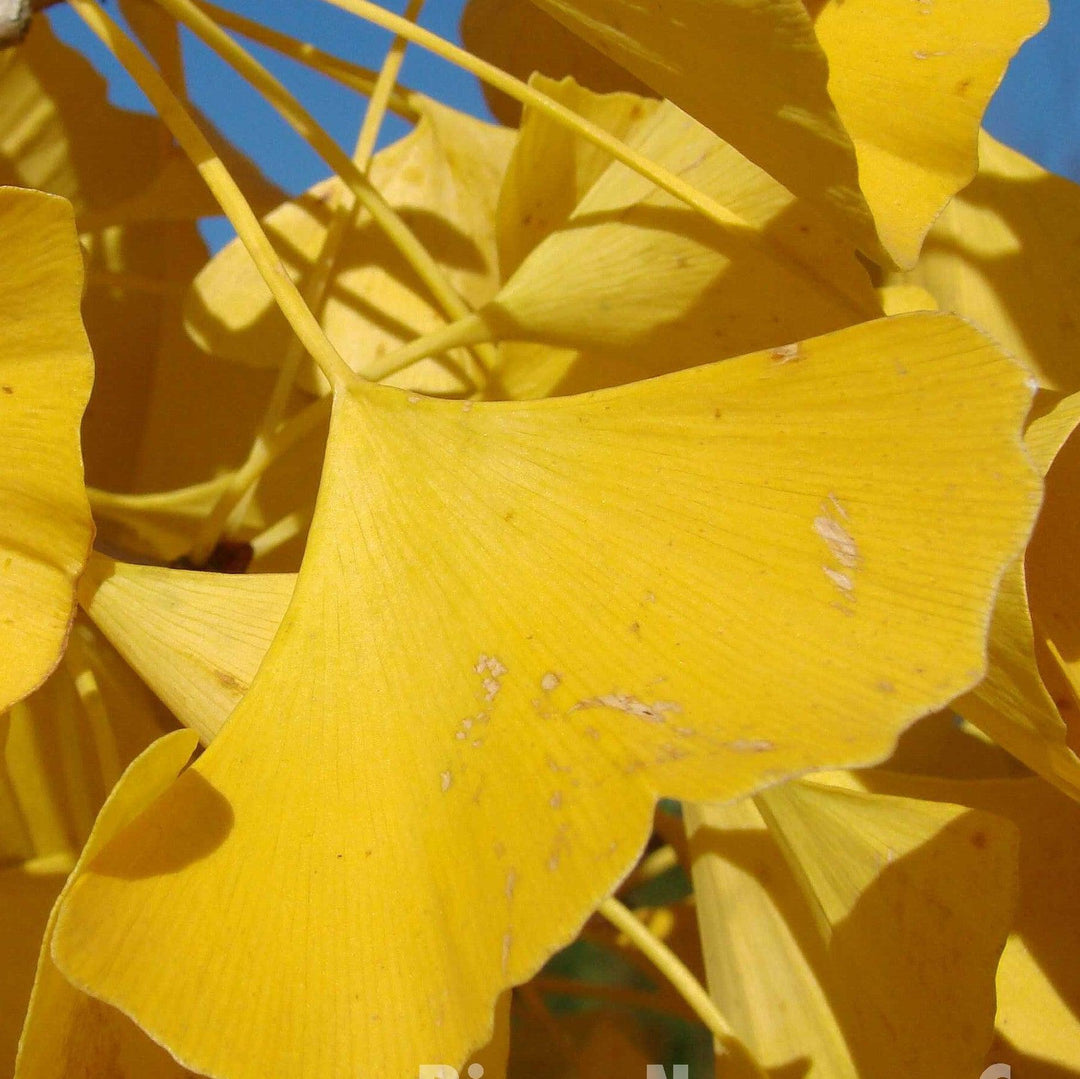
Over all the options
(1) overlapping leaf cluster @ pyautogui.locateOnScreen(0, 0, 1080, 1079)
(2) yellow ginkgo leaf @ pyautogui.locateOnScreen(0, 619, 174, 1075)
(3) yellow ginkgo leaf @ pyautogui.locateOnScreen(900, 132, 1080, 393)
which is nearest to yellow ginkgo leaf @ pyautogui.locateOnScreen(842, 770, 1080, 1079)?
(1) overlapping leaf cluster @ pyautogui.locateOnScreen(0, 0, 1080, 1079)

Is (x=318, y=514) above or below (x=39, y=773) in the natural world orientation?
above

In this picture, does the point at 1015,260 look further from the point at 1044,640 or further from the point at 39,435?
the point at 39,435

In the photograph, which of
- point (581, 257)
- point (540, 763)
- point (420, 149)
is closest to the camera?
point (540, 763)

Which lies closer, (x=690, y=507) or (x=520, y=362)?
(x=690, y=507)

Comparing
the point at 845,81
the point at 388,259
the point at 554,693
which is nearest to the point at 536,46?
the point at 388,259

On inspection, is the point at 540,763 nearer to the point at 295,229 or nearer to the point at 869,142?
the point at 869,142

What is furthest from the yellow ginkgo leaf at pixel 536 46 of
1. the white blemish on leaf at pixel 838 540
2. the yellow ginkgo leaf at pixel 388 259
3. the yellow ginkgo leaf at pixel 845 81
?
the white blemish on leaf at pixel 838 540

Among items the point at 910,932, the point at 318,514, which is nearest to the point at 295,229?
the point at 318,514
